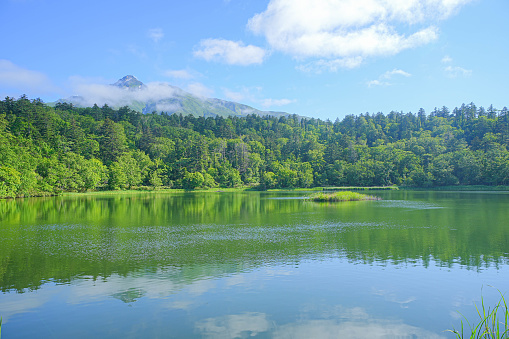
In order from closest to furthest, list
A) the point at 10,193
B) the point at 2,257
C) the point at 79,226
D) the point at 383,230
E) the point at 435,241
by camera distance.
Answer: the point at 2,257 → the point at 435,241 → the point at 383,230 → the point at 79,226 → the point at 10,193

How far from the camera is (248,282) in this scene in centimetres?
1393

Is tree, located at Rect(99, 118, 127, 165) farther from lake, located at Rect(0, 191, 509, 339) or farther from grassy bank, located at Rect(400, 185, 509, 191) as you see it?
grassy bank, located at Rect(400, 185, 509, 191)

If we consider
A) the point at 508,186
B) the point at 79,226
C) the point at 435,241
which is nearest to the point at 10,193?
the point at 79,226

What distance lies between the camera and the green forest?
8425 cm

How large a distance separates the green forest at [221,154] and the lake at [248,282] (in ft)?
171

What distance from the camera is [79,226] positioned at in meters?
29.3

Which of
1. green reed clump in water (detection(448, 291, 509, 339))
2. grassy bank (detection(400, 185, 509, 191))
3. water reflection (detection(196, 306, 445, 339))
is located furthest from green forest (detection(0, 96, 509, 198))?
green reed clump in water (detection(448, 291, 509, 339))

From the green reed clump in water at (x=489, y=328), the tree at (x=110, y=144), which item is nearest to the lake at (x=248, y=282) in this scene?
the green reed clump in water at (x=489, y=328)

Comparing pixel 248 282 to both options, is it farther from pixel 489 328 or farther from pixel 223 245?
pixel 489 328

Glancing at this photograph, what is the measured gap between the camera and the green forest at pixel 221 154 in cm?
8425

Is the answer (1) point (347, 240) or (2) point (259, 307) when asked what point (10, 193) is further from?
(2) point (259, 307)

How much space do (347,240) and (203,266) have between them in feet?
33.9

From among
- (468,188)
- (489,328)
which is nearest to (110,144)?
(468,188)

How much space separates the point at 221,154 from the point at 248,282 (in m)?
121
